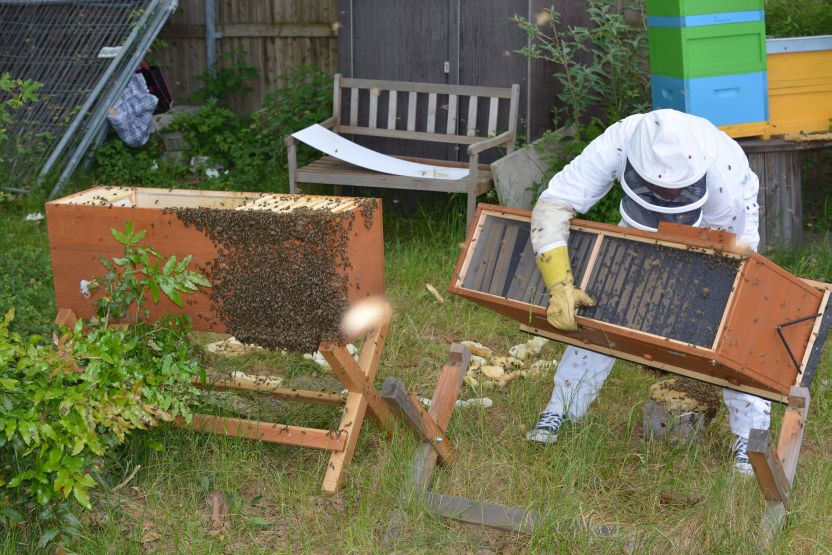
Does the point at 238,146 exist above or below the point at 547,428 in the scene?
above

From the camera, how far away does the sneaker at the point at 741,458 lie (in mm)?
3357

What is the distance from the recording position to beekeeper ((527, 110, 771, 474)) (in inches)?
121

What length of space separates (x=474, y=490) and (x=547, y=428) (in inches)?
22.5


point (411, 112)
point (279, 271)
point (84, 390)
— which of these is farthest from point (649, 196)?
point (411, 112)

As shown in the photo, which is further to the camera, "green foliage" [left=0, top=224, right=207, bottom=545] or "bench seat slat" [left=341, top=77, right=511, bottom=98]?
"bench seat slat" [left=341, top=77, right=511, bottom=98]

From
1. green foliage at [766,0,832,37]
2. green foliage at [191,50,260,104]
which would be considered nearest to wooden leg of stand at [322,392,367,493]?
green foliage at [766,0,832,37]

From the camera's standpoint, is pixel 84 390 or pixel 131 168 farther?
pixel 131 168

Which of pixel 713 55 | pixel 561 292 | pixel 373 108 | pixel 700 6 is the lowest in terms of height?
pixel 373 108

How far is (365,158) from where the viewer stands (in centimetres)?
621

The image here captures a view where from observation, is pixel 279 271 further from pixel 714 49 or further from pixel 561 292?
pixel 714 49

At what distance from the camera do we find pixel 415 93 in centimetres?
659

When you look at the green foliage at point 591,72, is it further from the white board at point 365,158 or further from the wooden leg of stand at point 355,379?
the wooden leg of stand at point 355,379

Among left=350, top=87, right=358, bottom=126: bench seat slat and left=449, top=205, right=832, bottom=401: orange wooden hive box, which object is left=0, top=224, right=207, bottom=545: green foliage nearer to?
left=449, top=205, right=832, bottom=401: orange wooden hive box

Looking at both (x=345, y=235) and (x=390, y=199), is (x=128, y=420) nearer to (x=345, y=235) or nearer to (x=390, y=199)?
(x=345, y=235)
